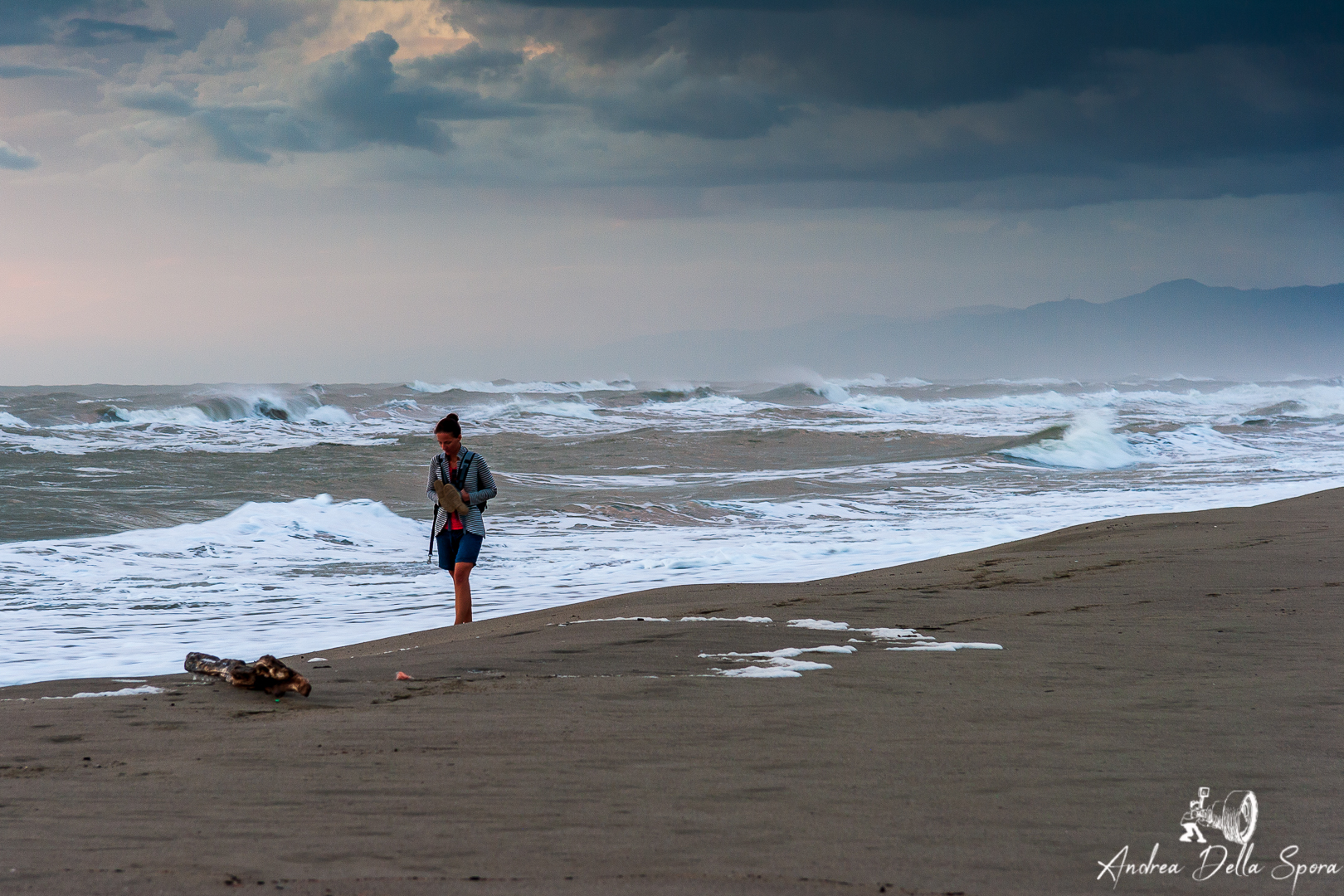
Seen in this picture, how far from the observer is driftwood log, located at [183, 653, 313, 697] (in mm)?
4465

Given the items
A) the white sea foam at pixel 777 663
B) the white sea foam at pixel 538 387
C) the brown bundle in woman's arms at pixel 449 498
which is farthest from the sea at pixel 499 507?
the white sea foam at pixel 538 387

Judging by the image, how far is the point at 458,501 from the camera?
7516mm

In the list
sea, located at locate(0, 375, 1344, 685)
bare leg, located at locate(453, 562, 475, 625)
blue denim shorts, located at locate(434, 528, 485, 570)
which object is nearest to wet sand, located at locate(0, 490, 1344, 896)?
bare leg, located at locate(453, 562, 475, 625)

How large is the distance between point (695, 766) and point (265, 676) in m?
2.17

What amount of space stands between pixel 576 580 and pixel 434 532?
238 centimetres

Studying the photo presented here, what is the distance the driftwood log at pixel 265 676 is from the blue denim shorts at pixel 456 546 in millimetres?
2700

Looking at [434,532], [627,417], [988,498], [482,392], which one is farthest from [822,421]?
[434,532]

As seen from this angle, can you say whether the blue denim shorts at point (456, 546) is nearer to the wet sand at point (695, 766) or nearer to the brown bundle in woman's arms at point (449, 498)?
the brown bundle in woman's arms at point (449, 498)

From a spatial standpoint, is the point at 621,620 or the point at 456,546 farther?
the point at 456,546

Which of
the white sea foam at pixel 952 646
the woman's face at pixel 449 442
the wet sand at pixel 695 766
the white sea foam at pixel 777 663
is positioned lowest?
the white sea foam at pixel 952 646

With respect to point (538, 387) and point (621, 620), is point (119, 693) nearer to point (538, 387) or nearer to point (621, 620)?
point (621, 620)

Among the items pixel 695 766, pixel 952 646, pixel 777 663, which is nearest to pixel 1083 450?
pixel 952 646

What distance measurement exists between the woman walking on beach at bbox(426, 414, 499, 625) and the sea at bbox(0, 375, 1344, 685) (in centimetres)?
60

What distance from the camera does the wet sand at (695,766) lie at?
8.35ft
